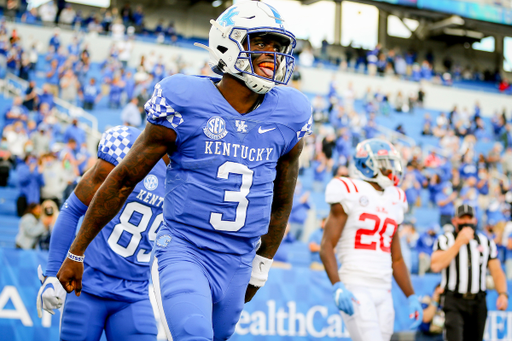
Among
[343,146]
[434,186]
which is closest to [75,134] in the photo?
[343,146]

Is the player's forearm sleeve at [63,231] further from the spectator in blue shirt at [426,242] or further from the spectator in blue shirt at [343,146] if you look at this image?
the spectator in blue shirt at [343,146]

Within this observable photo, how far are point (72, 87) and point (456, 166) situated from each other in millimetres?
11037

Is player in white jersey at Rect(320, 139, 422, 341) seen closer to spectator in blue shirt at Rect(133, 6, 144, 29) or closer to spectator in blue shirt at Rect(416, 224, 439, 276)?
spectator in blue shirt at Rect(416, 224, 439, 276)

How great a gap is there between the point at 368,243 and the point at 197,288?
2203 mm

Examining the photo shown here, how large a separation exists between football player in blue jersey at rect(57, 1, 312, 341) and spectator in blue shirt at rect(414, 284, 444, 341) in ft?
16.7

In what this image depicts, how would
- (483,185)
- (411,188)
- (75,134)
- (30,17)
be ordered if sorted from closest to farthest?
(75,134), (411,188), (483,185), (30,17)

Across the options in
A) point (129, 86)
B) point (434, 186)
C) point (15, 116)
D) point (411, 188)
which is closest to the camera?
point (15, 116)

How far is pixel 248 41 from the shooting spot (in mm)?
2646

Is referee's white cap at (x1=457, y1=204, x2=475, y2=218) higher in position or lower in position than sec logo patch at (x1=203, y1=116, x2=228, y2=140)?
lower

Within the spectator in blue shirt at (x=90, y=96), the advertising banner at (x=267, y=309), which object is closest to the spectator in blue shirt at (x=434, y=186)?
the advertising banner at (x=267, y=309)

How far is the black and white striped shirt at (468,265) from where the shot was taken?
564cm

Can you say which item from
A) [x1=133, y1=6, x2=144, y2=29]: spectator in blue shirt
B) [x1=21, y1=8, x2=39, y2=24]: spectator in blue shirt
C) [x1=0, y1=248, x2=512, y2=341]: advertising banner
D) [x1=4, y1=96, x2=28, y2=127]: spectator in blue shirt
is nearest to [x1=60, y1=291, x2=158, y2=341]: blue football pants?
[x1=0, y1=248, x2=512, y2=341]: advertising banner

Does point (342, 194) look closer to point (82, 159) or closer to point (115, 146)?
point (115, 146)

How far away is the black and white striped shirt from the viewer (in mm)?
5637
